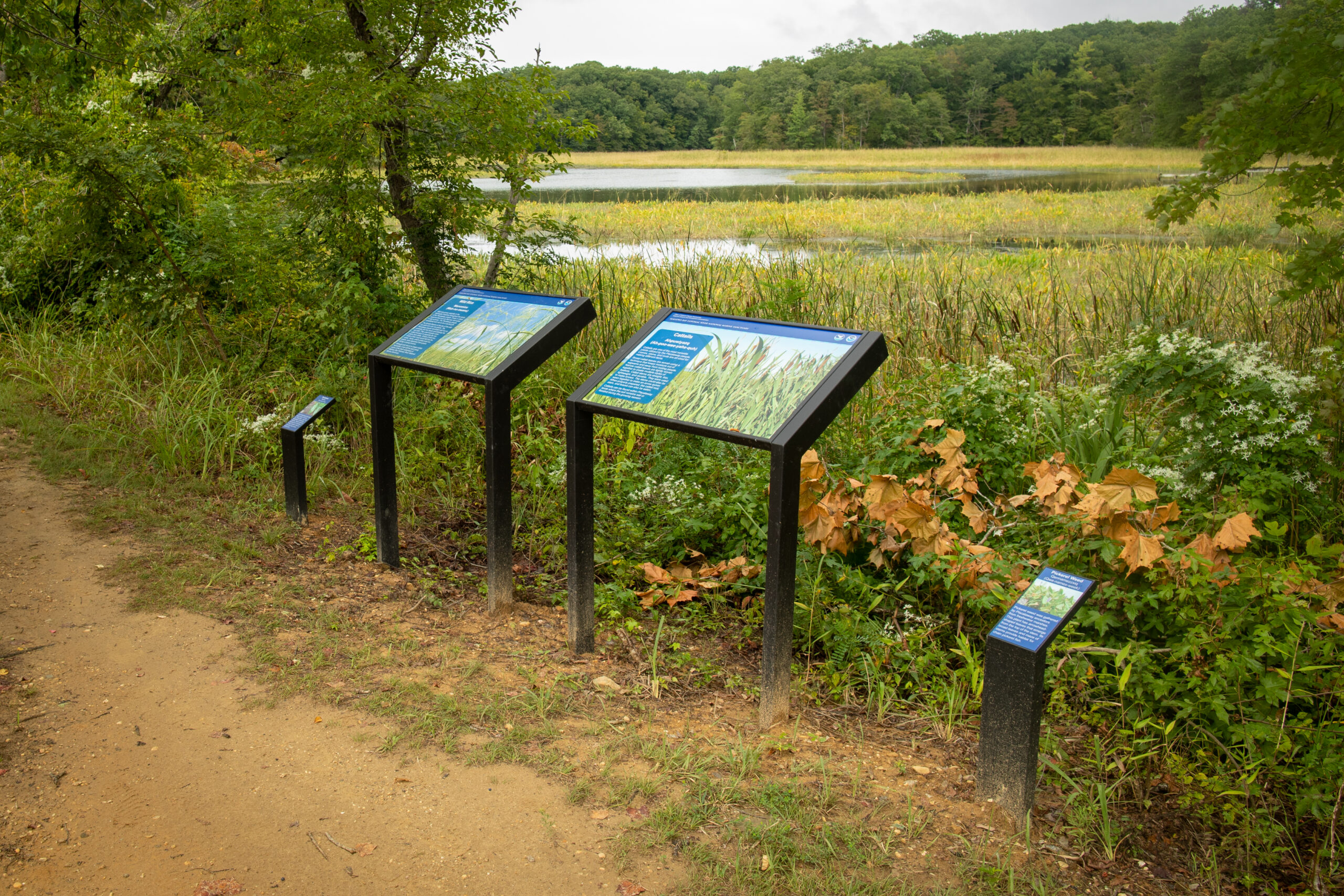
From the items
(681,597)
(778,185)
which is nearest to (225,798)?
(681,597)

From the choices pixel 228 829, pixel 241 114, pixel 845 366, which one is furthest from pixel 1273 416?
pixel 241 114

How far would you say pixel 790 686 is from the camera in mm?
3268

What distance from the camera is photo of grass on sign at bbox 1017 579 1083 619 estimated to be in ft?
8.11

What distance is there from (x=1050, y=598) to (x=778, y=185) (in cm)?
3027

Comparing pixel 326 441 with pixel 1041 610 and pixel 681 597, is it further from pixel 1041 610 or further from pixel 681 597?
pixel 1041 610

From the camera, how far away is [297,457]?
4637mm

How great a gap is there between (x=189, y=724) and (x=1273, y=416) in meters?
4.04

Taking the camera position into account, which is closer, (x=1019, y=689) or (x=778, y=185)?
(x=1019, y=689)

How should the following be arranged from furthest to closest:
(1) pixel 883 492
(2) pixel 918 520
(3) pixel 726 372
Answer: (1) pixel 883 492 < (2) pixel 918 520 < (3) pixel 726 372

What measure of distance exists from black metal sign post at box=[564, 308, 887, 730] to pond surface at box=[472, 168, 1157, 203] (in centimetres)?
1747

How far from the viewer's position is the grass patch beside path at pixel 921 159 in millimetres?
43594

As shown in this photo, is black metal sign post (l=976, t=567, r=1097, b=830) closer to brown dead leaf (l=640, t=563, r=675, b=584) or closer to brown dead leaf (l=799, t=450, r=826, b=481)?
brown dead leaf (l=799, t=450, r=826, b=481)

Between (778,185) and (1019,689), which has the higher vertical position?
(778,185)

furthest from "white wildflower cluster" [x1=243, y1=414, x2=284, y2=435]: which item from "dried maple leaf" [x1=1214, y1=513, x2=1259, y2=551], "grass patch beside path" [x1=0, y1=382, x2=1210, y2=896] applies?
"dried maple leaf" [x1=1214, y1=513, x2=1259, y2=551]
